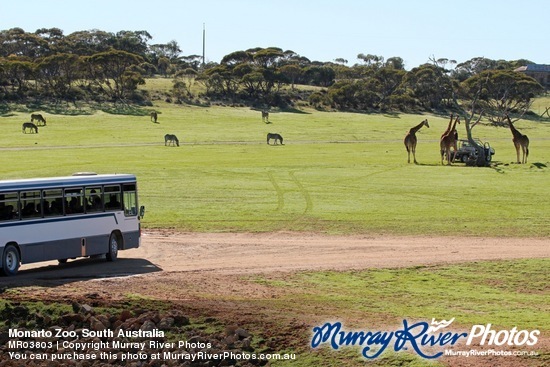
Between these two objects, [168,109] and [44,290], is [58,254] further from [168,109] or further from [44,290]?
[168,109]

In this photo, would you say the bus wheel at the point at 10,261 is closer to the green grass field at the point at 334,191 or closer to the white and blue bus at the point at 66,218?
the white and blue bus at the point at 66,218

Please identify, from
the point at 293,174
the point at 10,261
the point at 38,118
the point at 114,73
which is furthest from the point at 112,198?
the point at 114,73

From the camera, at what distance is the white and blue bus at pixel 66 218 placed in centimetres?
2430

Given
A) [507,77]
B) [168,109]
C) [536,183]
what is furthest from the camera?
[507,77]

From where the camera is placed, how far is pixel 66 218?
2580 centimetres

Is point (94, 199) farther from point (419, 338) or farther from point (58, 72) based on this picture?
point (58, 72)

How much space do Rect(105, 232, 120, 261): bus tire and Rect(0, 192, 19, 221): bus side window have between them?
3823 mm

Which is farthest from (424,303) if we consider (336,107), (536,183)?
(336,107)

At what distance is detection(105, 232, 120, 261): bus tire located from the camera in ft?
90.4

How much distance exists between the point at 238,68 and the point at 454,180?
8473 centimetres

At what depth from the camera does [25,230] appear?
24.6m

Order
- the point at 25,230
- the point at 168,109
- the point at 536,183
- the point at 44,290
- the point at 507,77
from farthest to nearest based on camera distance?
1. the point at 507,77
2. the point at 168,109
3. the point at 536,183
4. the point at 25,230
5. the point at 44,290

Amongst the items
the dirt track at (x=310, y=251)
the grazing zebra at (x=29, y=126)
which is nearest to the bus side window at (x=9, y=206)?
the dirt track at (x=310, y=251)

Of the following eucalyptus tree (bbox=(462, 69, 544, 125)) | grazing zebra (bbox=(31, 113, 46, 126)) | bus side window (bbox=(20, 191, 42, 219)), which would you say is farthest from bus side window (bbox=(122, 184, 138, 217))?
eucalyptus tree (bbox=(462, 69, 544, 125))
